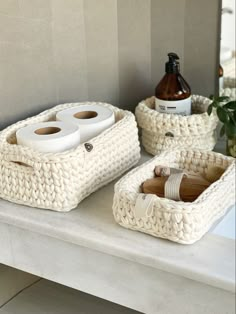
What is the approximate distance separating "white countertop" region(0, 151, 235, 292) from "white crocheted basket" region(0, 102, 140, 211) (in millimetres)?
22

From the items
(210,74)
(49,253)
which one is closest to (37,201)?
(49,253)

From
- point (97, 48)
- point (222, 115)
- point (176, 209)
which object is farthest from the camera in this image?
point (97, 48)

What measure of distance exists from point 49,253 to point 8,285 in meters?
0.34

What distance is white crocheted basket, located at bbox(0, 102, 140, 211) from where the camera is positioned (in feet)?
2.91

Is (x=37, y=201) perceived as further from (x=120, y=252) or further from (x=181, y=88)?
(x=181, y=88)

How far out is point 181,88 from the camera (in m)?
1.12

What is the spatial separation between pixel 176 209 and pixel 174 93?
1.32 ft

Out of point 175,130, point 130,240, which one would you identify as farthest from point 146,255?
point 175,130

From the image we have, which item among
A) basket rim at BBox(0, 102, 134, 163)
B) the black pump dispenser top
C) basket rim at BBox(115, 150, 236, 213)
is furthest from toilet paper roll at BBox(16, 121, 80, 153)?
the black pump dispenser top

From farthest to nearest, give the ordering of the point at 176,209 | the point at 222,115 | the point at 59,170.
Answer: the point at 222,115 < the point at 59,170 < the point at 176,209

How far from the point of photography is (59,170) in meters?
0.88

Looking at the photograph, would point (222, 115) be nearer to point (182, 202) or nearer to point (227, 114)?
point (227, 114)

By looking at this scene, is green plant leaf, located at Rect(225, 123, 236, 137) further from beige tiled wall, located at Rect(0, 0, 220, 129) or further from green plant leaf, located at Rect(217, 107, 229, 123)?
beige tiled wall, located at Rect(0, 0, 220, 129)

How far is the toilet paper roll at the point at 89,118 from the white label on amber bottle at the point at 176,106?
0.12 metres
